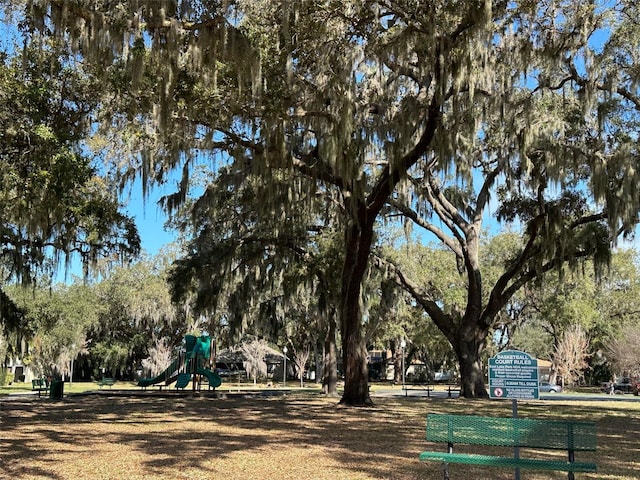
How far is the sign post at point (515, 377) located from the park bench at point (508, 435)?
18cm

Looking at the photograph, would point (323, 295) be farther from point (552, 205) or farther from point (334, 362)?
point (552, 205)

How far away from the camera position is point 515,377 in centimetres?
538

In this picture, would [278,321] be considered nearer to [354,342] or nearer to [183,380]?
[183,380]

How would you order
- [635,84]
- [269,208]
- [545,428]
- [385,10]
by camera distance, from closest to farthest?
[545,428] → [385,10] → [635,84] → [269,208]

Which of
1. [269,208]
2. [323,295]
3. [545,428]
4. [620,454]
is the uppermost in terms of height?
[269,208]

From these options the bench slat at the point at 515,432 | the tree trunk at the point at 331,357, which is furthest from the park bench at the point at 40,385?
the bench slat at the point at 515,432

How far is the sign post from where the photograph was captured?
209 inches

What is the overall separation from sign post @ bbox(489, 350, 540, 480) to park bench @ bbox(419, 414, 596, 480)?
0.18 metres

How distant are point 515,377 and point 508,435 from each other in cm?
57

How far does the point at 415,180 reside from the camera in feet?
53.6

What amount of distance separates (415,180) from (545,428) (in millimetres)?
11307

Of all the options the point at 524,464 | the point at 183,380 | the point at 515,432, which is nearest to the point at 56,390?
the point at 183,380

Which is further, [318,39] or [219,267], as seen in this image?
[219,267]

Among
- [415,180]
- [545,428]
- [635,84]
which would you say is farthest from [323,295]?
[545,428]
